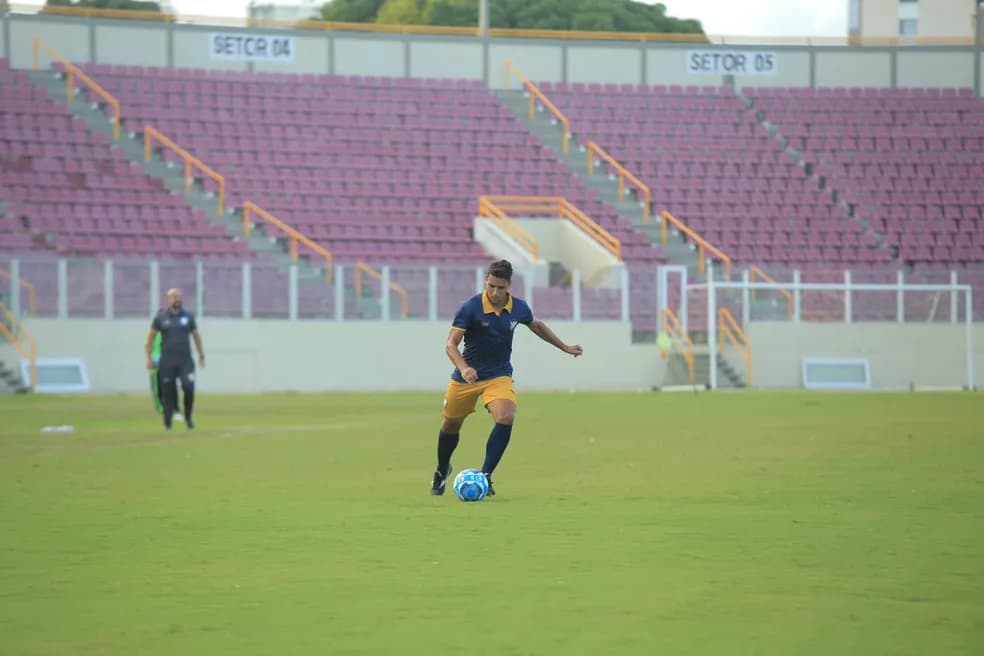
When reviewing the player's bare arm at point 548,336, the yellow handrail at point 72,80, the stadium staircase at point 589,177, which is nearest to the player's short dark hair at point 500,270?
the player's bare arm at point 548,336

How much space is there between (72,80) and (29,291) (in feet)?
33.5

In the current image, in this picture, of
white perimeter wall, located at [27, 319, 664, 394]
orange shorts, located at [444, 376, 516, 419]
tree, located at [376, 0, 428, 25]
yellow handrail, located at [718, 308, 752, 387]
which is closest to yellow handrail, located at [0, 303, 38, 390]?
white perimeter wall, located at [27, 319, 664, 394]

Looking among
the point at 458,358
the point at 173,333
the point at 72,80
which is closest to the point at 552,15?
the point at 72,80

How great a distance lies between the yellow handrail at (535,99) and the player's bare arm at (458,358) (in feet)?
110

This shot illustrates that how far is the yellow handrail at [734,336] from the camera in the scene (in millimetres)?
39031

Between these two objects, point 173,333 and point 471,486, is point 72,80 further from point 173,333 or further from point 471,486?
point 471,486

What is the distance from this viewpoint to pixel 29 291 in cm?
3522

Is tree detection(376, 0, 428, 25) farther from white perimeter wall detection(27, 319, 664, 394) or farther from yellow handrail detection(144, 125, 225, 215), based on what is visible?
white perimeter wall detection(27, 319, 664, 394)

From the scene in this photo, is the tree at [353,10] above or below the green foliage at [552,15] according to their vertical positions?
above

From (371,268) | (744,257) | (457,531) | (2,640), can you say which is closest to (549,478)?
(457,531)

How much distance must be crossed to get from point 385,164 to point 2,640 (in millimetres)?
37157

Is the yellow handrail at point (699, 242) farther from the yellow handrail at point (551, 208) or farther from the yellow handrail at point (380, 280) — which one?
the yellow handrail at point (380, 280)

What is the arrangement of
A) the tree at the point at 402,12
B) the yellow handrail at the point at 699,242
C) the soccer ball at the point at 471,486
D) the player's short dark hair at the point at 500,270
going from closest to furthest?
the player's short dark hair at the point at 500,270 < the soccer ball at the point at 471,486 < the yellow handrail at the point at 699,242 < the tree at the point at 402,12

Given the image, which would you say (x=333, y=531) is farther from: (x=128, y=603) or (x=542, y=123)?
(x=542, y=123)
